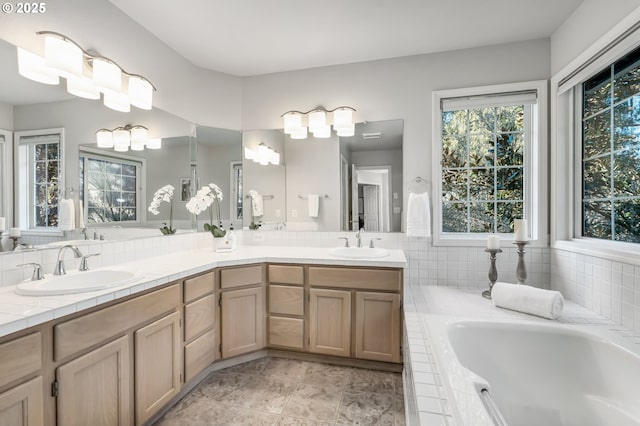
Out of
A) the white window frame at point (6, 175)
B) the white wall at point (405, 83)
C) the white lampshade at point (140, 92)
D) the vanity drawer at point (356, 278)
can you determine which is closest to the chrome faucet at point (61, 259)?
the white window frame at point (6, 175)

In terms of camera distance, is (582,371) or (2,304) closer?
(2,304)

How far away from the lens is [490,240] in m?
2.17

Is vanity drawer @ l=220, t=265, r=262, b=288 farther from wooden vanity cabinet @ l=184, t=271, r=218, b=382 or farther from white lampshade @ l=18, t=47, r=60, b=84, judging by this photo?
white lampshade @ l=18, t=47, r=60, b=84

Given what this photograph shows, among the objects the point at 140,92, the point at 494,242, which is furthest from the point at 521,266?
the point at 140,92

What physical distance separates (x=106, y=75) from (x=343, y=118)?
1.74m

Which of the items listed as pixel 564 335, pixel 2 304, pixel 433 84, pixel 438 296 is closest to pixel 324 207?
pixel 438 296

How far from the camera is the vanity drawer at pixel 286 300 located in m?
2.31

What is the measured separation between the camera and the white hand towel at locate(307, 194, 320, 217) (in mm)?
2859

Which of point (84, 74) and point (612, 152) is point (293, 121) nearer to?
point (84, 74)

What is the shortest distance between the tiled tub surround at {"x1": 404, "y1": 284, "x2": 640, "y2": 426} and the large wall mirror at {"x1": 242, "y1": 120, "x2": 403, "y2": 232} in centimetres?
75

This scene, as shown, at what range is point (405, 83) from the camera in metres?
2.61

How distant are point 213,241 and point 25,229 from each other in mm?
1232

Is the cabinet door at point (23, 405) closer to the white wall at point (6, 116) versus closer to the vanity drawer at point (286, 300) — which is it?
the white wall at point (6, 116)

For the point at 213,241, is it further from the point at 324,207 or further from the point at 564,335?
the point at 564,335
